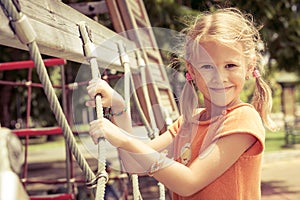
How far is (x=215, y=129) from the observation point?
1.54 meters

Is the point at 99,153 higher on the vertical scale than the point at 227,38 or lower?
lower

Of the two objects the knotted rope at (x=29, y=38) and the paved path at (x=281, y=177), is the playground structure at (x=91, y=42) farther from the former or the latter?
the paved path at (x=281, y=177)

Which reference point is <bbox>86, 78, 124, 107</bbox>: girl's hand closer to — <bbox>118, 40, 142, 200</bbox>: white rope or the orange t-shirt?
<bbox>118, 40, 142, 200</bbox>: white rope

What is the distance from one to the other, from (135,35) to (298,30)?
5699 mm

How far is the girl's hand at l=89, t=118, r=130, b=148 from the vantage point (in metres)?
1.26

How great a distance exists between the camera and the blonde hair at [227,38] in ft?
5.08

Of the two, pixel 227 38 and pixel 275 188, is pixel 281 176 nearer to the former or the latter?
pixel 275 188

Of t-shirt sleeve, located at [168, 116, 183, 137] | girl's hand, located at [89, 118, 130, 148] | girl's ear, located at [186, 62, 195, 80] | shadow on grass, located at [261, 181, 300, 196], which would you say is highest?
girl's ear, located at [186, 62, 195, 80]

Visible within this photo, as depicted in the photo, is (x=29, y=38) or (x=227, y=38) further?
(x=227, y=38)

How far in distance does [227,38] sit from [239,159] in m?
0.34

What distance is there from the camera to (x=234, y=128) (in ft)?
4.85

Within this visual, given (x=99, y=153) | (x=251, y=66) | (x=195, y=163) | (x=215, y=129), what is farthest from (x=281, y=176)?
(x=99, y=153)

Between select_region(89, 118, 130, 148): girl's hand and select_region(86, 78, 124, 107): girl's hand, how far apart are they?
207mm

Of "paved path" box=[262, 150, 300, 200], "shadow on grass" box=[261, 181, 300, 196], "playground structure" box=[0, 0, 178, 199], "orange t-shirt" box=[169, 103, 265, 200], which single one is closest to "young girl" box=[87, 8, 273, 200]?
"orange t-shirt" box=[169, 103, 265, 200]
